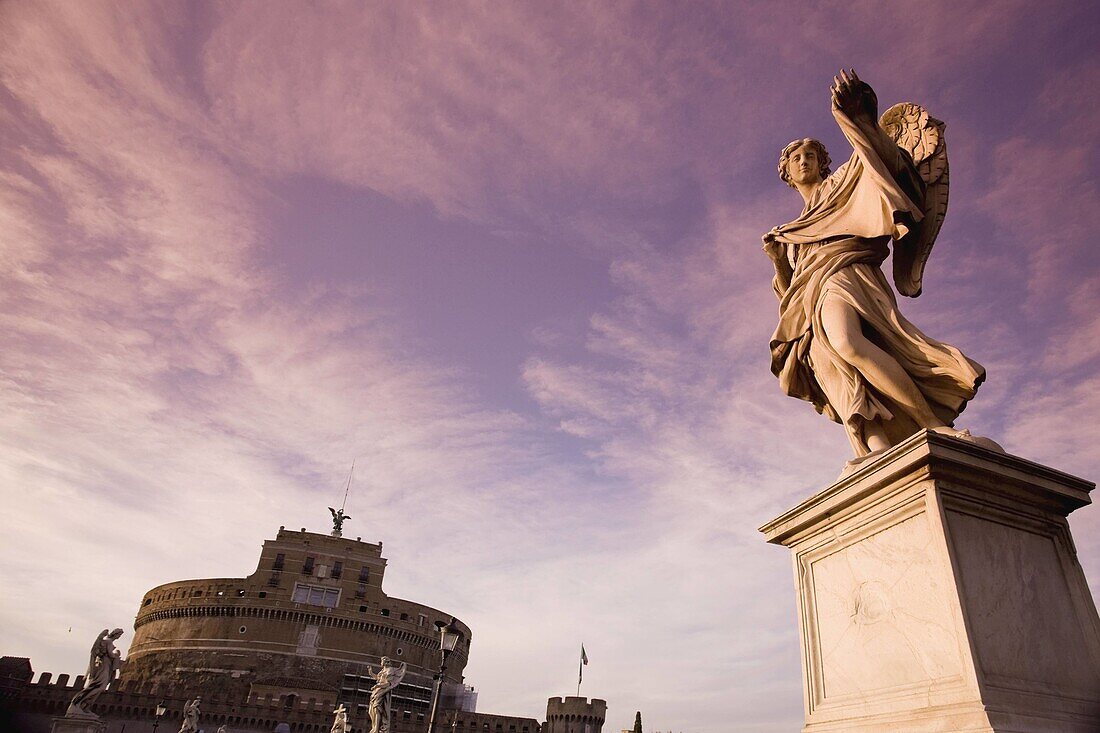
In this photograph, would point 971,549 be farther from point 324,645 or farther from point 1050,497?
point 324,645

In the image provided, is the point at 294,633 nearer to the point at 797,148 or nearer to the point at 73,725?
the point at 73,725

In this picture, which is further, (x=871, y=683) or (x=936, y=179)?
(x=936, y=179)

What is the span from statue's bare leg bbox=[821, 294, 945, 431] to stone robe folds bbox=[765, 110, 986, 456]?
8 centimetres

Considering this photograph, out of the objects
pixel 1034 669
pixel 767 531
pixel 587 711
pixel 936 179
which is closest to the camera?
pixel 1034 669

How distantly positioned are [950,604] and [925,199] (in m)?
2.95

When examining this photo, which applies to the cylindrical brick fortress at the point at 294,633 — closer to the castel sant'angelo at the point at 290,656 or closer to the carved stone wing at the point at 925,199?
the castel sant'angelo at the point at 290,656

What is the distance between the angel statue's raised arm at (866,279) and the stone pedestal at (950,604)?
397 millimetres

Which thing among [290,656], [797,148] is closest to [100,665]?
[797,148]

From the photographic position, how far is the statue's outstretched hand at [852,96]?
4535 millimetres

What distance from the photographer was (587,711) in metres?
58.3

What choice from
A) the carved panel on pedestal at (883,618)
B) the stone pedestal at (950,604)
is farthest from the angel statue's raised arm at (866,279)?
the carved panel on pedestal at (883,618)

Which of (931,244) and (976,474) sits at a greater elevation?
(931,244)

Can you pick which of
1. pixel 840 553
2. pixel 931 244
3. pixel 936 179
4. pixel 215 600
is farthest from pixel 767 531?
A: pixel 215 600

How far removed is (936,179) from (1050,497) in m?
2.36
